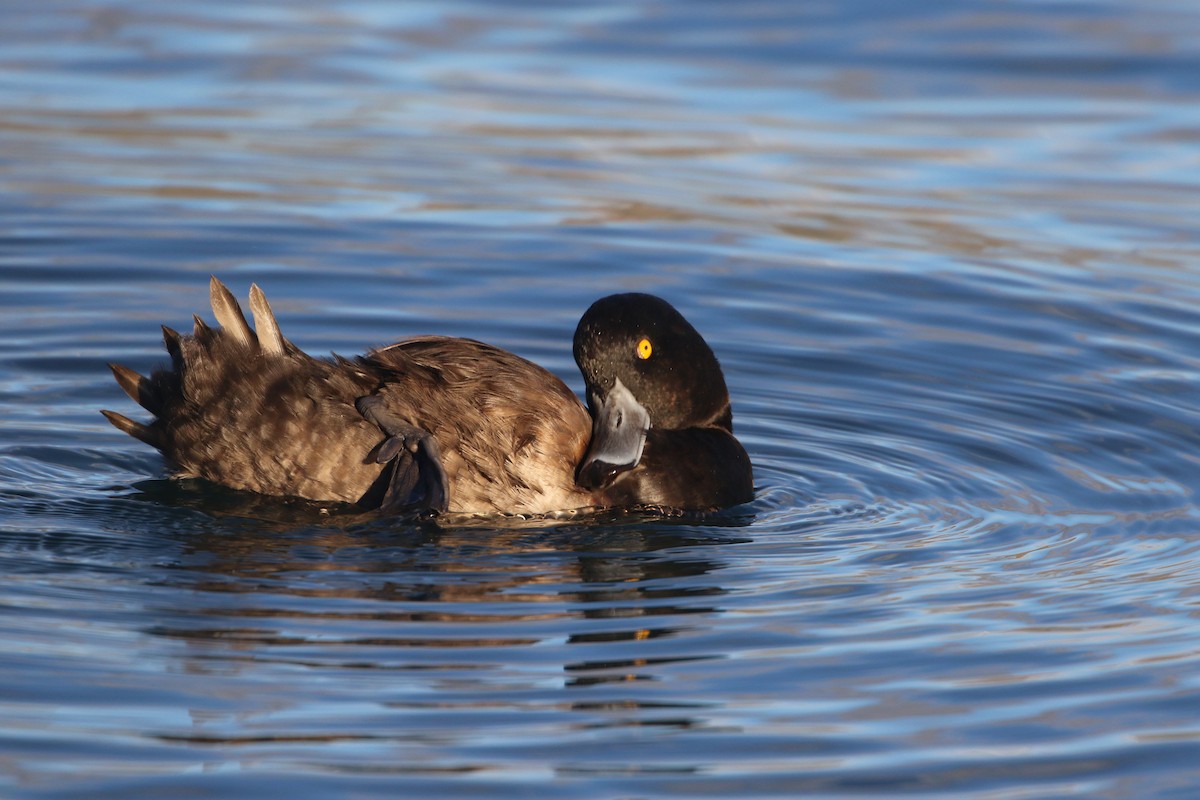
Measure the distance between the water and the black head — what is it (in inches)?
18.8

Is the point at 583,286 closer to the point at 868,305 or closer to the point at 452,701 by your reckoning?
the point at 868,305

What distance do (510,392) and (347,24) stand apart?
37.0ft

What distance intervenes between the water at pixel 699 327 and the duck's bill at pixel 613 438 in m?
0.21

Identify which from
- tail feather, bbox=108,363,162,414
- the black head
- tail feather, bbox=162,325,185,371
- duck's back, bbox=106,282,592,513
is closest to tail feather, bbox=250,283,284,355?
Result: duck's back, bbox=106,282,592,513

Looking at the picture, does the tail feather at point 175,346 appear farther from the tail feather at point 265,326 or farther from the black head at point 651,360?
the black head at point 651,360

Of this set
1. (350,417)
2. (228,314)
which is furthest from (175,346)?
(350,417)

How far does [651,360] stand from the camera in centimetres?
698

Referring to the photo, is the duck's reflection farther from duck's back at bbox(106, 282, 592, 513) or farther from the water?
duck's back at bbox(106, 282, 592, 513)

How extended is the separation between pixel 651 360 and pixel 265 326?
1462 mm

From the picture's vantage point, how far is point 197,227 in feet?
37.0

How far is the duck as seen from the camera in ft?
21.6

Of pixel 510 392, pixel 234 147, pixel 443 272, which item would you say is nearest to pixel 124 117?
pixel 234 147

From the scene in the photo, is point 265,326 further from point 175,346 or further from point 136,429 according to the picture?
point 136,429

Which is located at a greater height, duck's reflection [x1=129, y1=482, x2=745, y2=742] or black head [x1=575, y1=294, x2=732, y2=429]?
black head [x1=575, y1=294, x2=732, y2=429]
